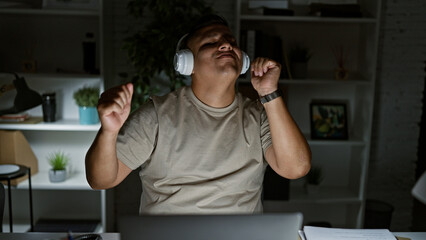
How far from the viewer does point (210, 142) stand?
1857mm

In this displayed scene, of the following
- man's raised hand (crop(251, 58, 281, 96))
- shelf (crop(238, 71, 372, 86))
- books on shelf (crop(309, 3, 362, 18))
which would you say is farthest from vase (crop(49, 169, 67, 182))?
books on shelf (crop(309, 3, 362, 18))

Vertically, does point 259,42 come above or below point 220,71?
above

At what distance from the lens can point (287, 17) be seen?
3.29m

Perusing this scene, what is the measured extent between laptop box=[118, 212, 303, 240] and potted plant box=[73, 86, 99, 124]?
2.32 m

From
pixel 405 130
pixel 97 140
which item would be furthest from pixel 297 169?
pixel 405 130

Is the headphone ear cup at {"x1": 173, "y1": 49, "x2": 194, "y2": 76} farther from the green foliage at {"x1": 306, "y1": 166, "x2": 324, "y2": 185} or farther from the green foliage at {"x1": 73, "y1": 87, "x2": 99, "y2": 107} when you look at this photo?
the green foliage at {"x1": 306, "y1": 166, "x2": 324, "y2": 185}

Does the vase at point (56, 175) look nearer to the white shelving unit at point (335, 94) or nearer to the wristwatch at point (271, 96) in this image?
the white shelving unit at point (335, 94)

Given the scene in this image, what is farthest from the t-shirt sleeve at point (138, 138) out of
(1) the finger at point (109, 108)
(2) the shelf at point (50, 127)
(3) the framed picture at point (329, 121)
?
(3) the framed picture at point (329, 121)

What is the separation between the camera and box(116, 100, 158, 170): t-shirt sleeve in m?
1.78

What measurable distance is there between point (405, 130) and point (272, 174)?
1.19 m

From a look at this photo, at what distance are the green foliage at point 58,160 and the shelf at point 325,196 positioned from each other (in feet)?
5.77

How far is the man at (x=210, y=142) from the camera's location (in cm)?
178

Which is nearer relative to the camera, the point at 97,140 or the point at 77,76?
the point at 97,140

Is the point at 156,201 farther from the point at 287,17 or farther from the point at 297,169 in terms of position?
the point at 287,17
